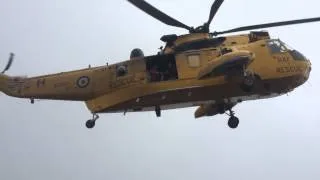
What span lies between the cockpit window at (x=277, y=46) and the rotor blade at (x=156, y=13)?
330cm

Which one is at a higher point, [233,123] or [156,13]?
[156,13]

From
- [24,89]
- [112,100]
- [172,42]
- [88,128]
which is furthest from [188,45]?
[24,89]

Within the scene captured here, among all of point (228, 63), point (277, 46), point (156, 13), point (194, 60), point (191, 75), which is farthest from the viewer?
point (277, 46)

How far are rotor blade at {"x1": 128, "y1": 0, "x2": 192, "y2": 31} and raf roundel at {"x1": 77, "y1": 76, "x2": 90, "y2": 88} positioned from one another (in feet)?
13.0

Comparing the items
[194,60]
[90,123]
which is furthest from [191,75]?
[90,123]

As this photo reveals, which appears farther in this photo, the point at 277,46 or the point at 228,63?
the point at 277,46

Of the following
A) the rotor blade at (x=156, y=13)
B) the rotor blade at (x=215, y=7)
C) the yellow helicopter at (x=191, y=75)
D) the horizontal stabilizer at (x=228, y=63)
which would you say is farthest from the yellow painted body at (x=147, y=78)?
the rotor blade at (x=215, y=7)

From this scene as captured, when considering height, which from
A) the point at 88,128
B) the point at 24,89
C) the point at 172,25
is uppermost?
the point at 172,25

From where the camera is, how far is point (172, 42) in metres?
22.1

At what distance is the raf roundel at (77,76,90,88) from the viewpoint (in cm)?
2252

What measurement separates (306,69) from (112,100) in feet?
25.4

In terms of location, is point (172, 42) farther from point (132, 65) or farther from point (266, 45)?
point (266, 45)

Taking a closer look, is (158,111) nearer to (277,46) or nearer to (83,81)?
(83,81)

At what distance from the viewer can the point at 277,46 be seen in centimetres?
2200
